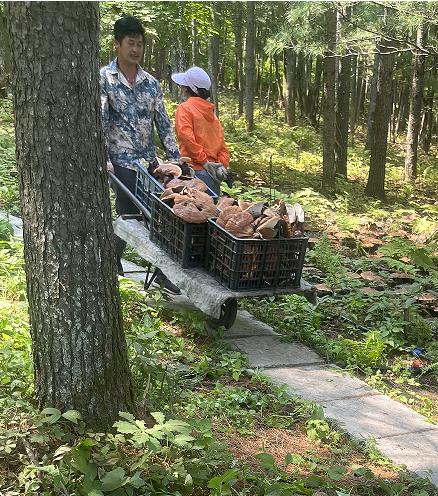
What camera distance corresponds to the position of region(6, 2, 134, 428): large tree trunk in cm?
286

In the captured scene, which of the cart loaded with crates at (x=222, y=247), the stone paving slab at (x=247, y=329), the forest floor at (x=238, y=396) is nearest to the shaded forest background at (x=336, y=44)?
the cart loaded with crates at (x=222, y=247)

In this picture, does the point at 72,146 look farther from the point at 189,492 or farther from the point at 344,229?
the point at 344,229

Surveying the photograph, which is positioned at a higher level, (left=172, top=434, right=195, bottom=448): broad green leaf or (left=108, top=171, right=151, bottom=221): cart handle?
(left=108, top=171, right=151, bottom=221): cart handle

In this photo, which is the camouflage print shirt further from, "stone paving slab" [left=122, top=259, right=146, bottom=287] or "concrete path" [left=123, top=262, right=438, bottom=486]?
"concrete path" [left=123, top=262, right=438, bottom=486]

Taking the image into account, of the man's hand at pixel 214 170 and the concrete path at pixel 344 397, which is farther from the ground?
the man's hand at pixel 214 170

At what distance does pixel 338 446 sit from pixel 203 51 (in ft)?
113

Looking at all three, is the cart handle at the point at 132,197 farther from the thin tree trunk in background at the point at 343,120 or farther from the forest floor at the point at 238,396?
the thin tree trunk in background at the point at 343,120

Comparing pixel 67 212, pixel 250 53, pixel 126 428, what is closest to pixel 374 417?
pixel 126 428

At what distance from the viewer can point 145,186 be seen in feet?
20.1

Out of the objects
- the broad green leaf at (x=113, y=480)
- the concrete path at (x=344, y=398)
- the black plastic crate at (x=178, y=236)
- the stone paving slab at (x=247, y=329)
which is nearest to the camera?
the broad green leaf at (x=113, y=480)

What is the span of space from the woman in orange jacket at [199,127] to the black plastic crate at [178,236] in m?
1.02

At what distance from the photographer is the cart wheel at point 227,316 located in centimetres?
552

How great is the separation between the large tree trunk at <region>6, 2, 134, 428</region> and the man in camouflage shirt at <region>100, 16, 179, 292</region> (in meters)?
3.12

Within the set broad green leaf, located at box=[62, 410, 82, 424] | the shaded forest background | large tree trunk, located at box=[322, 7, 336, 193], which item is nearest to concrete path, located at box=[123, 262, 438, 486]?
broad green leaf, located at box=[62, 410, 82, 424]
